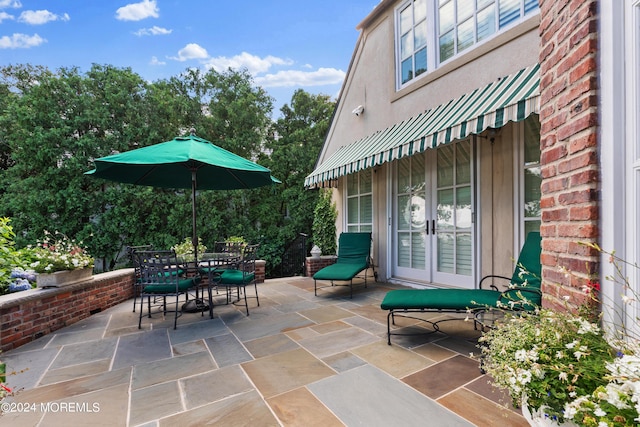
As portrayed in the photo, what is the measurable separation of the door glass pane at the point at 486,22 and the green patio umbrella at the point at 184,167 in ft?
13.8

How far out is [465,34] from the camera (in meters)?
5.18

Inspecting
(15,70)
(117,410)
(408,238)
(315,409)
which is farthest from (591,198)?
(15,70)

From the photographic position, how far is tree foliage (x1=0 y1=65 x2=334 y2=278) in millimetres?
9938

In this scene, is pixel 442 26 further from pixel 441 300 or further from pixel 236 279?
pixel 236 279

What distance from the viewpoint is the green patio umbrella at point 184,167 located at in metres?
3.95

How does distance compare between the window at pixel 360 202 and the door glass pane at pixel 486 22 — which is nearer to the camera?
the door glass pane at pixel 486 22

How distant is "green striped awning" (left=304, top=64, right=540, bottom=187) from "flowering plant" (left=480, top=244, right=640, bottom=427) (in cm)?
257

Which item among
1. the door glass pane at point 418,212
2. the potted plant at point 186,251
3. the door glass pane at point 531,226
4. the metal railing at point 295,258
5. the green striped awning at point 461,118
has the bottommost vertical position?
the metal railing at point 295,258

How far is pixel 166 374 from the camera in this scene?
288cm

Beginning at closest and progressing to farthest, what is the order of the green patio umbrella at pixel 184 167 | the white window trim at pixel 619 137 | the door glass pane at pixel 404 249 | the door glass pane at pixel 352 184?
the white window trim at pixel 619 137, the green patio umbrella at pixel 184 167, the door glass pane at pixel 404 249, the door glass pane at pixel 352 184

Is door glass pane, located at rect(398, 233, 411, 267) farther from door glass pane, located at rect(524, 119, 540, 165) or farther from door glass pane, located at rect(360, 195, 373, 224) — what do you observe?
door glass pane, located at rect(524, 119, 540, 165)

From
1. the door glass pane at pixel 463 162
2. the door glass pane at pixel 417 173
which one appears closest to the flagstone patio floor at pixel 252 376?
the door glass pane at pixel 463 162

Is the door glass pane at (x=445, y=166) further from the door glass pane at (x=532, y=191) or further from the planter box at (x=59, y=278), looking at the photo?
the planter box at (x=59, y=278)

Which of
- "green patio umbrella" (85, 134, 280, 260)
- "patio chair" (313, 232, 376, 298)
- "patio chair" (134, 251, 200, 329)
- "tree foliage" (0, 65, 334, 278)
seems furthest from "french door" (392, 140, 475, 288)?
"tree foliage" (0, 65, 334, 278)
